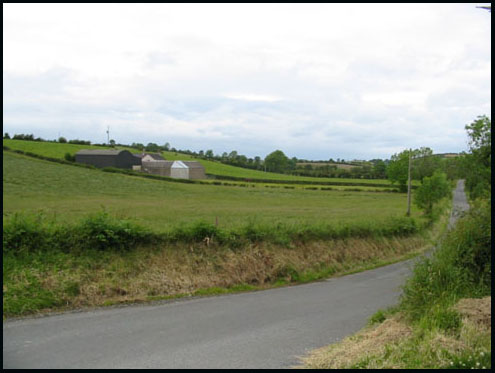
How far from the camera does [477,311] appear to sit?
672 centimetres

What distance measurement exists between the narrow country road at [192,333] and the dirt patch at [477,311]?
2.52 metres

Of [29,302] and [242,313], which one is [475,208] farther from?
[29,302]

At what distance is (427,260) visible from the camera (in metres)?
9.20

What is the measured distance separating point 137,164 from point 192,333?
77001 mm

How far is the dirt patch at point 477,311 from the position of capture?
643cm

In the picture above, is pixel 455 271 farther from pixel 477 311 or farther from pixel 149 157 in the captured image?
pixel 149 157

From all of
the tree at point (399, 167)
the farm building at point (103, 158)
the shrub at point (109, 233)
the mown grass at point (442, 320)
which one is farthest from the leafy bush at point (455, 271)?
the farm building at point (103, 158)

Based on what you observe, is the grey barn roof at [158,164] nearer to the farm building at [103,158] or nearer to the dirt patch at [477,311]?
the farm building at [103,158]

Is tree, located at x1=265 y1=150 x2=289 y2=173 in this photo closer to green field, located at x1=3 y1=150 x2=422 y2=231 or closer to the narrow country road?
green field, located at x1=3 y1=150 x2=422 y2=231

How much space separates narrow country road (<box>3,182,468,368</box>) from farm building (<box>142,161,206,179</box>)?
69234 millimetres

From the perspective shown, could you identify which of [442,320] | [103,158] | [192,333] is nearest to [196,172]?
[103,158]

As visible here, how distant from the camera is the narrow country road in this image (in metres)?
7.54

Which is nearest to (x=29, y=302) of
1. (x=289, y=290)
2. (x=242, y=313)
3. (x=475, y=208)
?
(x=242, y=313)

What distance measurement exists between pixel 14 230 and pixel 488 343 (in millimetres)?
11700
